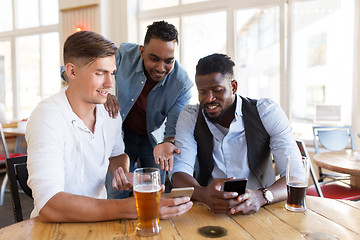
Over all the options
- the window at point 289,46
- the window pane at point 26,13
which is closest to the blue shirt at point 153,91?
the window at point 289,46

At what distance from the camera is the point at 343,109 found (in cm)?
429

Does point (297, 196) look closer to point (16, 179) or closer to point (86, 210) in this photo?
point (86, 210)

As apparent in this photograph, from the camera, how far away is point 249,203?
1228 mm

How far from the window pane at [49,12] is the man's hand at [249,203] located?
603 cm

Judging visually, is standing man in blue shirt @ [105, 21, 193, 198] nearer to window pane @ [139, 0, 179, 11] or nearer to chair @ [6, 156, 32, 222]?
chair @ [6, 156, 32, 222]

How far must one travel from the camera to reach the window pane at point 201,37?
15.7 ft

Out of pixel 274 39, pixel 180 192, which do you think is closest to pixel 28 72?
pixel 274 39

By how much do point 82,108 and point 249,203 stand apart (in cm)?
86

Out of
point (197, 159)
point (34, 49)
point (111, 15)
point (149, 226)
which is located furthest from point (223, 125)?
point (34, 49)

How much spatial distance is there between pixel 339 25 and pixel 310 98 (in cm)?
101

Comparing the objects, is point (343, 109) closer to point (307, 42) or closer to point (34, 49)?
point (307, 42)

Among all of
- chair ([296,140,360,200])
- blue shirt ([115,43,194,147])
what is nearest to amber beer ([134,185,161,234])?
blue shirt ([115,43,194,147])

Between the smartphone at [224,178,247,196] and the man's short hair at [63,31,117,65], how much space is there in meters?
0.78

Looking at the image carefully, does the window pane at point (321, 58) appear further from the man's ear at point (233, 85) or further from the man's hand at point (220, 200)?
the man's hand at point (220, 200)
